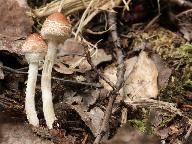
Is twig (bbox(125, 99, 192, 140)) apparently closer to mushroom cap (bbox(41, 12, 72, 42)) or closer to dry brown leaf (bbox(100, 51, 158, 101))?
dry brown leaf (bbox(100, 51, 158, 101))

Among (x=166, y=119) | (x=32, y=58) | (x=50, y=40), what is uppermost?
(x=50, y=40)

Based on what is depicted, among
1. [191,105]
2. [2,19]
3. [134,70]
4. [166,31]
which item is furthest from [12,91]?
[166,31]

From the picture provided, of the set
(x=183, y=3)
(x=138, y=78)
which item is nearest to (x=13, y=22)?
(x=138, y=78)

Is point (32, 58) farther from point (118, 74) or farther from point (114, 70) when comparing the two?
point (114, 70)

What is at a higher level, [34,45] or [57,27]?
[57,27]

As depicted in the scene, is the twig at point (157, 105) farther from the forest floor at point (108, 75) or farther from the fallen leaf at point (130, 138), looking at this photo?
the fallen leaf at point (130, 138)
